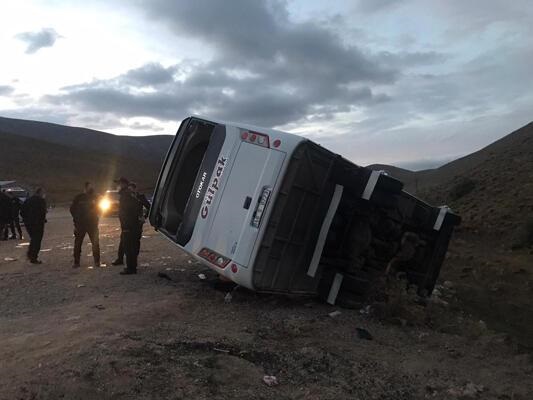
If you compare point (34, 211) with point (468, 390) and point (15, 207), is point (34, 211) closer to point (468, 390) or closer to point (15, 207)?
point (15, 207)

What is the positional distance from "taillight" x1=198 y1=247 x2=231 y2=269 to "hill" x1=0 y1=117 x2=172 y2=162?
124 metres

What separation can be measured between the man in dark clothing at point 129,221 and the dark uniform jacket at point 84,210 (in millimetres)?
1177

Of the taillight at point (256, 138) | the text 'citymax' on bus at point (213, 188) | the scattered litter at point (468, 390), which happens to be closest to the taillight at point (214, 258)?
the text 'citymax' on bus at point (213, 188)

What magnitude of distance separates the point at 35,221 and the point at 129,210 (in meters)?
3.06

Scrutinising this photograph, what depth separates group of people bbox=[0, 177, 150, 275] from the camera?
358 inches

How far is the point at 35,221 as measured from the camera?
1088cm

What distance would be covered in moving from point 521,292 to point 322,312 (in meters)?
4.85

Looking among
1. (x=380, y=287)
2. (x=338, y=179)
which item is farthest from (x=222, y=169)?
(x=380, y=287)

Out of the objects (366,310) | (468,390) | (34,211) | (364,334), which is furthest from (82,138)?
(468,390)

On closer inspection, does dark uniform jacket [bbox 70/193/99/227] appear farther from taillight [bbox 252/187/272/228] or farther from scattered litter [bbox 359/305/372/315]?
scattered litter [bbox 359/305/372/315]

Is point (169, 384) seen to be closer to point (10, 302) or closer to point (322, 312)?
point (322, 312)

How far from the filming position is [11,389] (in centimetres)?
396

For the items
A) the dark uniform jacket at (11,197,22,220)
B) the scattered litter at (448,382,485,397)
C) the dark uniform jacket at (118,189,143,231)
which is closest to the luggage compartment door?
the scattered litter at (448,382,485,397)

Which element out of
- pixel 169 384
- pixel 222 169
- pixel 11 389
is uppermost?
pixel 222 169
